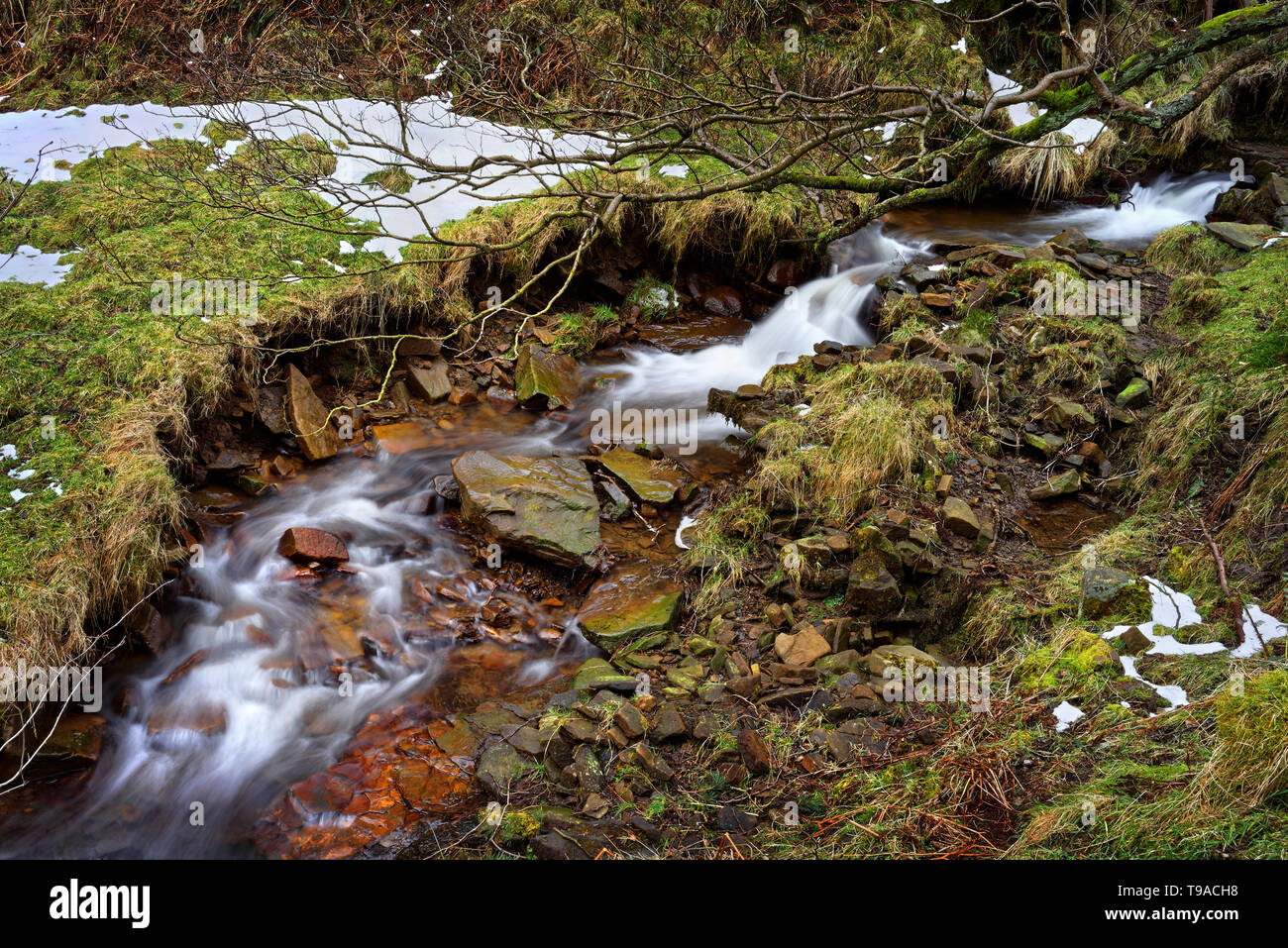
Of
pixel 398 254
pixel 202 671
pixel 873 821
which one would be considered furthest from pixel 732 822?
pixel 398 254

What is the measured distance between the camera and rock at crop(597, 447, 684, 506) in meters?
6.14

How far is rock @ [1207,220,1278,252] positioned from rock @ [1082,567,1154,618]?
5049 millimetres

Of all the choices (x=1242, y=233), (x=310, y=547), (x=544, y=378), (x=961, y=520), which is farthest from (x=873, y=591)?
(x=1242, y=233)

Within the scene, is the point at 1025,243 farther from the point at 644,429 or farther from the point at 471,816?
the point at 471,816

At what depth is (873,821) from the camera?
3.12 metres

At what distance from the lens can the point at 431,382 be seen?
286 inches

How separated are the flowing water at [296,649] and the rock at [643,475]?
627mm

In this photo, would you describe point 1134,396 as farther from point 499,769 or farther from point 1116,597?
point 499,769

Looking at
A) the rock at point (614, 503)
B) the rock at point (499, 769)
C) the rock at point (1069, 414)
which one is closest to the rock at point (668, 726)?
the rock at point (499, 769)

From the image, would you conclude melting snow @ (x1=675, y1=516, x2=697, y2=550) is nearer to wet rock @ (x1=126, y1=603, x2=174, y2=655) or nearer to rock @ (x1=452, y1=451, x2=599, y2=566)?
rock @ (x1=452, y1=451, x2=599, y2=566)

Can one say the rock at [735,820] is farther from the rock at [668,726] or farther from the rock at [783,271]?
the rock at [783,271]

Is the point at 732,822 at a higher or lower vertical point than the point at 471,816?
higher
